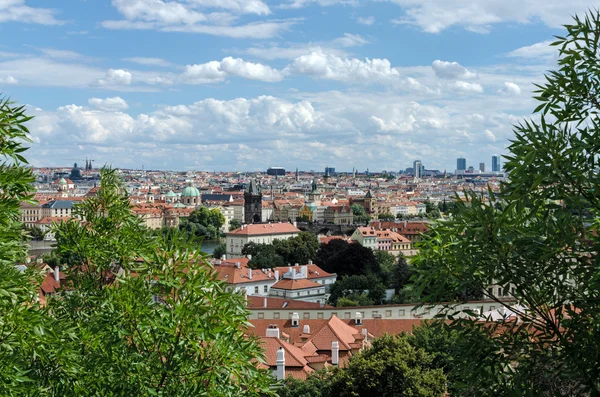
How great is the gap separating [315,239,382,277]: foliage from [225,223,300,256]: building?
17.9 m

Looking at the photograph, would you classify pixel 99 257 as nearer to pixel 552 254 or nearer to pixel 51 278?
pixel 552 254

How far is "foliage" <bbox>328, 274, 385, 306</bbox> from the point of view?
4116 cm

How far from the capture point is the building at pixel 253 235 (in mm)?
71312

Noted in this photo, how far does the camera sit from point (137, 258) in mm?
7141

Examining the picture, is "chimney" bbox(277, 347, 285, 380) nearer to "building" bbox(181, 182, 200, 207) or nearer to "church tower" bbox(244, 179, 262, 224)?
"church tower" bbox(244, 179, 262, 224)

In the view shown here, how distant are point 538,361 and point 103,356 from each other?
3058 millimetres

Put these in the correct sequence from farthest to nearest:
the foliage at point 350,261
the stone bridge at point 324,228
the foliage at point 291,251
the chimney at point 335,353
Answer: the stone bridge at point 324,228 < the foliage at point 291,251 < the foliage at point 350,261 < the chimney at point 335,353

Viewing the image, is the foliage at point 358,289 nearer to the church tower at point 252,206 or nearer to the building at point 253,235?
the building at point 253,235

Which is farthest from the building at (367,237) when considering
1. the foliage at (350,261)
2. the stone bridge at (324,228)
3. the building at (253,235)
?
the stone bridge at (324,228)

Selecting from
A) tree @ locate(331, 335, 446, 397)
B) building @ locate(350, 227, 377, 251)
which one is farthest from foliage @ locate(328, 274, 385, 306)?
building @ locate(350, 227, 377, 251)

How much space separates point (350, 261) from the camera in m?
51.6

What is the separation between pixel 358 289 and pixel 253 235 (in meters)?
31.4

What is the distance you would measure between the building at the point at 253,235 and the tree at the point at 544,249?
6501 centimetres

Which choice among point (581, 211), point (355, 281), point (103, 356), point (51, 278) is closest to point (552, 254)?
point (581, 211)
